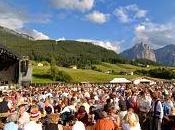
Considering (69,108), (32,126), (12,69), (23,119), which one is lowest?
(32,126)

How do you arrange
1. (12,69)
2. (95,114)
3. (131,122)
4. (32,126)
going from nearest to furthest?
(32,126)
(131,122)
(95,114)
(12,69)

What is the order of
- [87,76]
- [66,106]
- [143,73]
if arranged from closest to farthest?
[66,106]
[87,76]
[143,73]

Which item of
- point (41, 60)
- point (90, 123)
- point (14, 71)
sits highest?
point (41, 60)

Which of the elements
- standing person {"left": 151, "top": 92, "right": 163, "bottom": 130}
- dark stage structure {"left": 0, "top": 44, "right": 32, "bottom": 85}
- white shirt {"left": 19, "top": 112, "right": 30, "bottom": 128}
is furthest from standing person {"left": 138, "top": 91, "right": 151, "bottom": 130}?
dark stage structure {"left": 0, "top": 44, "right": 32, "bottom": 85}

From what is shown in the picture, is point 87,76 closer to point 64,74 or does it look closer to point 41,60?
point 64,74

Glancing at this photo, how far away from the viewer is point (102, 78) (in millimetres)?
155250

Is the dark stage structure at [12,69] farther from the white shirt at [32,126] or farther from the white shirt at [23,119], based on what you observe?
the white shirt at [32,126]

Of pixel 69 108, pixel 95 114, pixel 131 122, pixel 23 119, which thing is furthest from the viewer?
pixel 69 108

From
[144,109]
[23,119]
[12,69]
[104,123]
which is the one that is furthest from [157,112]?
[12,69]

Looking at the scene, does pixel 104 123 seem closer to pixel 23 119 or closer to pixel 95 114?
pixel 23 119

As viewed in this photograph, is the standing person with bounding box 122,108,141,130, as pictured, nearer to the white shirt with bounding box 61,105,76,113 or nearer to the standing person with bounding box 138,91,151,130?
the white shirt with bounding box 61,105,76,113

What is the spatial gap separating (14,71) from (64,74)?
372 ft

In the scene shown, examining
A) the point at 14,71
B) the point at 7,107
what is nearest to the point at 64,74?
the point at 14,71

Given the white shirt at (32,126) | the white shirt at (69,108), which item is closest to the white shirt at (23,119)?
the white shirt at (32,126)
